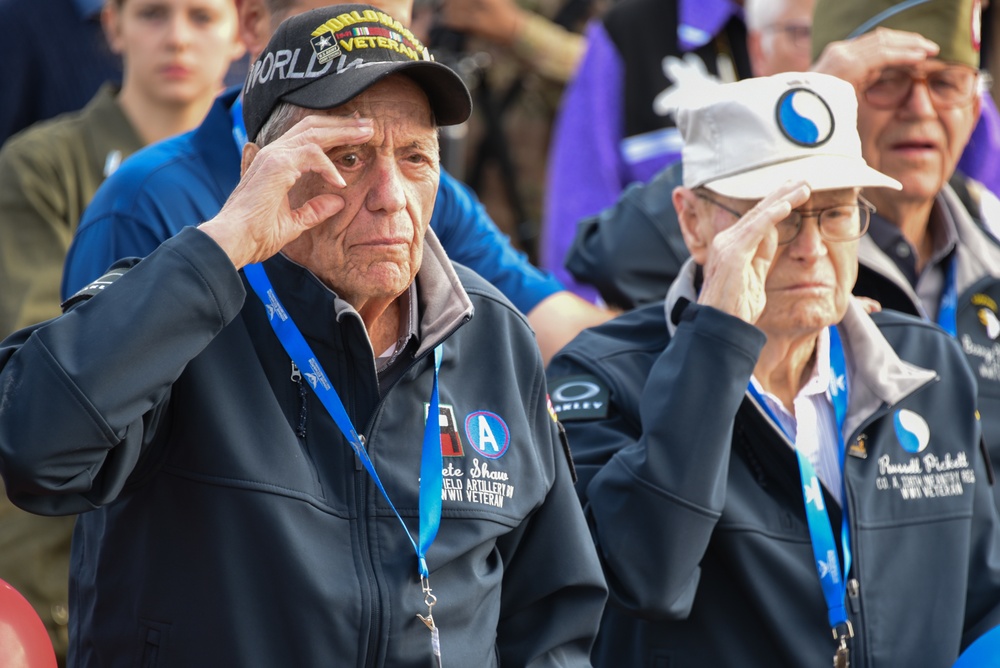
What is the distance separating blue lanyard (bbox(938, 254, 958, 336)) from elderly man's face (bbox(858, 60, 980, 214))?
0.23 meters

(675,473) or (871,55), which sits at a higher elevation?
(871,55)

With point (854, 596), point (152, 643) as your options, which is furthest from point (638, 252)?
point (152, 643)

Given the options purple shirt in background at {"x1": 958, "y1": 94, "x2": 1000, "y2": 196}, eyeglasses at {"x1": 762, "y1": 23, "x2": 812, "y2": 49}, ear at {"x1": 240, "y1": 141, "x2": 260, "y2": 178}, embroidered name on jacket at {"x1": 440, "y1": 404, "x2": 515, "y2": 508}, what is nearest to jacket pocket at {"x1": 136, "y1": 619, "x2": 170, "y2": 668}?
embroidered name on jacket at {"x1": 440, "y1": 404, "x2": 515, "y2": 508}

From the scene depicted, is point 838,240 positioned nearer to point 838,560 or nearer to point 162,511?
point 838,560

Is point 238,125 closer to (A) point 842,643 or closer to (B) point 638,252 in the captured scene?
(B) point 638,252

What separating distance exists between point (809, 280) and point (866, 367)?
27cm

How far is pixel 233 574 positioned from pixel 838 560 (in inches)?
55.1

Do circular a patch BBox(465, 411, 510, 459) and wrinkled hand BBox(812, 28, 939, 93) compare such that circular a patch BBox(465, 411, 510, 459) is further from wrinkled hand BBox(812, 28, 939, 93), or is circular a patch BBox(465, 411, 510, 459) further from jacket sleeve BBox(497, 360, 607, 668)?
wrinkled hand BBox(812, 28, 939, 93)

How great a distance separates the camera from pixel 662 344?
3.51 meters

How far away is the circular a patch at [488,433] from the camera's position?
110 inches

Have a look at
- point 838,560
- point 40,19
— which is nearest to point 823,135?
point 838,560

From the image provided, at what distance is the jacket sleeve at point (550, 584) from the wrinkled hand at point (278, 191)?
25.4 inches

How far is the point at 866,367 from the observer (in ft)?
11.3

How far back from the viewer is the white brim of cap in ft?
11.0
